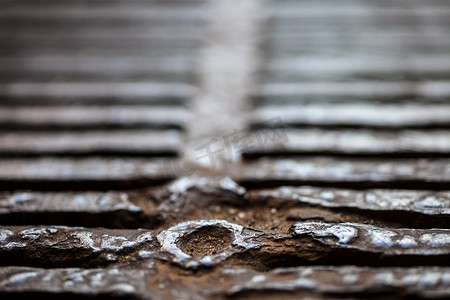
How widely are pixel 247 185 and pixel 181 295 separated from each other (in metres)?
0.38

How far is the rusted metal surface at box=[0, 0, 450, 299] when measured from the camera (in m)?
0.77

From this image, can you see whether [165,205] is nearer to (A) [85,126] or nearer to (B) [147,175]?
(B) [147,175]

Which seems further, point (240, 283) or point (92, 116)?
point (92, 116)

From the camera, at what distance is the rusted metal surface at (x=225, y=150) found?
0.77m

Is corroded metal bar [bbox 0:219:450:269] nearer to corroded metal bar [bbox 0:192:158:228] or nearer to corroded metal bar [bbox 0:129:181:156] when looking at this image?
corroded metal bar [bbox 0:192:158:228]

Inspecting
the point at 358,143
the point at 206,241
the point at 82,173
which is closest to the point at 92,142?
the point at 82,173

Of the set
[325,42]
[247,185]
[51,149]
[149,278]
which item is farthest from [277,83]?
[149,278]

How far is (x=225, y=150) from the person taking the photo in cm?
117

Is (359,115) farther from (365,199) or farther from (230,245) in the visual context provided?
(230,245)

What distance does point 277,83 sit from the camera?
4.64 feet

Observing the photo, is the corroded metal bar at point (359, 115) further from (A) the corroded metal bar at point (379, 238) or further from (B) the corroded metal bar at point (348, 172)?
(A) the corroded metal bar at point (379, 238)

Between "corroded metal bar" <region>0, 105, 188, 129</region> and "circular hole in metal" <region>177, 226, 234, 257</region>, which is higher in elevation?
"corroded metal bar" <region>0, 105, 188, 129</region>

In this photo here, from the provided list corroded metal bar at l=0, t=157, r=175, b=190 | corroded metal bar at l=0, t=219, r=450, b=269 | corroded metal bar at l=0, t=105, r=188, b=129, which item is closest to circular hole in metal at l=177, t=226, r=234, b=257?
corroded metal bar at l=0, t=219, r=450, b=269

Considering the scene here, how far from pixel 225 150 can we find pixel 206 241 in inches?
15.1
